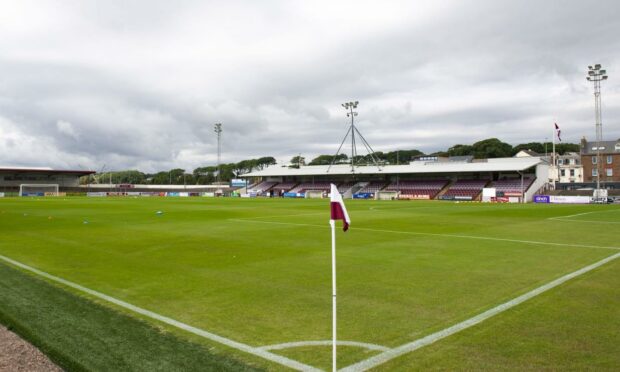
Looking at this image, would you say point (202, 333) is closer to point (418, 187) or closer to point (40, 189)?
point (418, 187)

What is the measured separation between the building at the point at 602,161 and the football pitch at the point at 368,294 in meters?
96.1

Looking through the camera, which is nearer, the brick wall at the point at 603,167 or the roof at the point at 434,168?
the roof at the point at 434,168

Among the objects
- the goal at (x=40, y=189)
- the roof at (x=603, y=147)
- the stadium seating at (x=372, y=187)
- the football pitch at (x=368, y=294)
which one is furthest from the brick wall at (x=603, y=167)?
the goal at (x=40, y=189)

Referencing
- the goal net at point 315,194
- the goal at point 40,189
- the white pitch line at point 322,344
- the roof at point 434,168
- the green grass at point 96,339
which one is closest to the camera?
the green grass at point 96,339

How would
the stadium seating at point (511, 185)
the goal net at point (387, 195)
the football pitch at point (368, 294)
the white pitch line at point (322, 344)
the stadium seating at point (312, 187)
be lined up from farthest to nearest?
1. the stadium seating at point (312, 187)
2. the goal net at point (387, 195)
3. the stadium seating at point (511, 185)
4. the white pitch line at point (322, 344)
5. the football pitch at point (368, 294)

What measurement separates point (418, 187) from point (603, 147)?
158 feet

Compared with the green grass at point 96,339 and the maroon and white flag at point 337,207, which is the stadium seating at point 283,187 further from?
the maroon and white flag at point 337,207

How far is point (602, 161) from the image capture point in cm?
9950

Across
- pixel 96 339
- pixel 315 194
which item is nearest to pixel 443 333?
pixel 96 339

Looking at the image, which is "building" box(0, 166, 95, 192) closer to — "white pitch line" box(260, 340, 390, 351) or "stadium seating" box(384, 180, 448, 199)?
"stadium seating" box(384, 180, 448, 199)

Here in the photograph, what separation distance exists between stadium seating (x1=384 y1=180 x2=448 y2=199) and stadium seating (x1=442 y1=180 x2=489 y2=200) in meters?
2.41

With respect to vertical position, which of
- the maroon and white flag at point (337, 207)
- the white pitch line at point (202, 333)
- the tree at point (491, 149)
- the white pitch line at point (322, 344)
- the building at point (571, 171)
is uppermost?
the tree at point (491, 149)

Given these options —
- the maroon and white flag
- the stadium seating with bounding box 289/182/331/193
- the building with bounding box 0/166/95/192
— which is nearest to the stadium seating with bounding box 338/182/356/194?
the stadium seating with bounding box 289/182/331/193

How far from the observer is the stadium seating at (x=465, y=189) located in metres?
76.4
